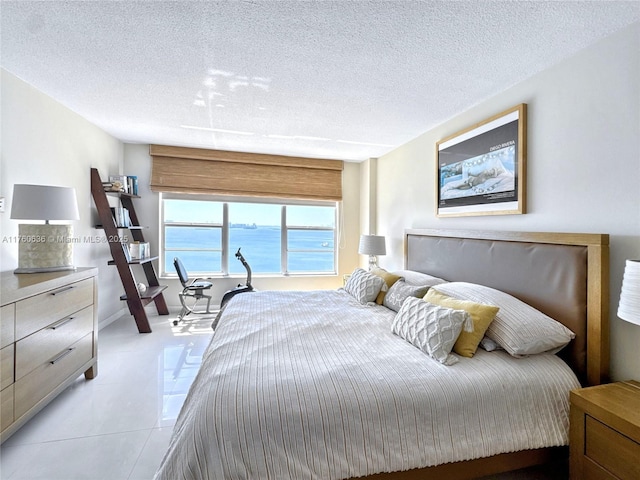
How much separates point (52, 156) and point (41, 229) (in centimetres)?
100

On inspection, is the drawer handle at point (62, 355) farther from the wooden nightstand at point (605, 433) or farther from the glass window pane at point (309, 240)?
the glass window pane at point (309, 240)

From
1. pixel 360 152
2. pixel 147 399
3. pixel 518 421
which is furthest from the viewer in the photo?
pixel 360 152

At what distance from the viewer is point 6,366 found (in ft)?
5.35

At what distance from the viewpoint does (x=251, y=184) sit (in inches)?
178

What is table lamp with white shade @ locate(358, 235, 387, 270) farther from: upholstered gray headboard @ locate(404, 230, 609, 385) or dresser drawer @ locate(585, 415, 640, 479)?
dresser drawer @ locate(585, 415, 640, 479)

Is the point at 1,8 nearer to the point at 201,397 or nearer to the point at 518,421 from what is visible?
the point at 201,397

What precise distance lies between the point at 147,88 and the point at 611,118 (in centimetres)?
319

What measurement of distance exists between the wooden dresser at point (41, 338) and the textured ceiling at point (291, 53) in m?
1.53

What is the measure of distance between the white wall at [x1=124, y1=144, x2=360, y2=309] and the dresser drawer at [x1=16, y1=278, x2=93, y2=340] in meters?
2.06

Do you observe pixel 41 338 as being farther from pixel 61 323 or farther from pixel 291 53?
pixel 291 53

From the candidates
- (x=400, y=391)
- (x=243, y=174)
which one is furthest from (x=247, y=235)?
(x=400, y=391)

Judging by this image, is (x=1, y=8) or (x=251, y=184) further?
(x=251, y=184)

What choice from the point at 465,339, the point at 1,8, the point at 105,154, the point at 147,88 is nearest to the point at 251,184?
the point at 105,154

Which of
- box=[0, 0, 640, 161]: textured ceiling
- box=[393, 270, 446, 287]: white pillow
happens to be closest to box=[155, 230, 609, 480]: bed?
box=[393, 270, 446, 287]: white pillow
